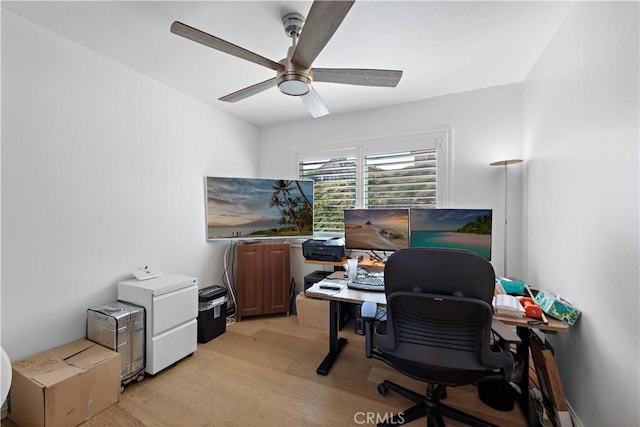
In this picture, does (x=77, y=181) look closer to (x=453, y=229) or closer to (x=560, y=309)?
(x=453, y=229)

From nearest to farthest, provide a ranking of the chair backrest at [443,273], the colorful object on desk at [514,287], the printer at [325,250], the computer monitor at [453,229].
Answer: the chair backrest at [443,273]
the colorful object on desk at [514,287]
the computer monitor at [453,229]
the printer at [325,250]

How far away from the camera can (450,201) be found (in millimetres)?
2771

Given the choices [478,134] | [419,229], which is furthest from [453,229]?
[478,134]

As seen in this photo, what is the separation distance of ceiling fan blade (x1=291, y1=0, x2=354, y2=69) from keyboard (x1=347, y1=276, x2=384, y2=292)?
1608 millimetres

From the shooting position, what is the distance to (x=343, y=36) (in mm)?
1817

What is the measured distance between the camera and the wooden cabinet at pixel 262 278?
10.1ft

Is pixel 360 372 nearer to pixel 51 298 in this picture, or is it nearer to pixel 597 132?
pixel 597 132

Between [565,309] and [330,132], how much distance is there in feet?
9.27

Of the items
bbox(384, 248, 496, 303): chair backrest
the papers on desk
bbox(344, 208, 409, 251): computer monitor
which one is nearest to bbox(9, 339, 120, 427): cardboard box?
bbox(384, 248, 496, 303): chair backrest

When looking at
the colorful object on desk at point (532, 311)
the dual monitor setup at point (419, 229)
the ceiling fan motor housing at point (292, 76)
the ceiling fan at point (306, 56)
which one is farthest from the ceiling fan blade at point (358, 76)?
the colorful object on desk at point (532, 311)

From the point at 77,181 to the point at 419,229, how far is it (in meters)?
2.80

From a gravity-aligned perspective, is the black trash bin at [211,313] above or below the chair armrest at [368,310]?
below

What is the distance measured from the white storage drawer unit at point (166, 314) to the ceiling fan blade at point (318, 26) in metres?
2.02

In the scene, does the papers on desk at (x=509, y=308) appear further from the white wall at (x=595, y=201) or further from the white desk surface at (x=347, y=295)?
the white desk surface at (x=347, y=295)
